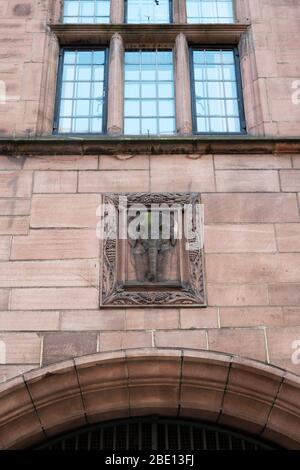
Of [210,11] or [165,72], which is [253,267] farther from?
[210,11]

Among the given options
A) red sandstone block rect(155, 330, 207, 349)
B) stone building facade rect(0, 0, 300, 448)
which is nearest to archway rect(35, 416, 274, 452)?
stone building facade rect(0, 0, 300, 448)

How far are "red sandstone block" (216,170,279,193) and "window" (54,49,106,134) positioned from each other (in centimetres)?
187

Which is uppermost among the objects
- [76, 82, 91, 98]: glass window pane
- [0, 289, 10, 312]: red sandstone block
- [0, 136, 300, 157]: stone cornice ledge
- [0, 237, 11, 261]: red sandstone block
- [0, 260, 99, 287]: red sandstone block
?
[76, 82, 91, 98]: glass window pane

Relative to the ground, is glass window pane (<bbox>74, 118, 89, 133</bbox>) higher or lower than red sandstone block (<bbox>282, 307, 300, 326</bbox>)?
higher

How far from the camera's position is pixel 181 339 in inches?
261

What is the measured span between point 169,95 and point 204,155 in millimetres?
1541

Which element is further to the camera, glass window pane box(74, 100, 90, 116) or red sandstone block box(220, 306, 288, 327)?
glass window pane box(74, 100, 90, 116)

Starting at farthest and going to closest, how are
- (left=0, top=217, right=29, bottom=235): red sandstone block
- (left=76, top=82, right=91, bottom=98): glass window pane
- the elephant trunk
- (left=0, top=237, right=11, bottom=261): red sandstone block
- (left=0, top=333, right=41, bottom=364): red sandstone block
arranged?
1. (left=76, top=82, right=91, bottom=98): glass window pane
2. (left=0, top=217, right=29, bottom=235): red sandstone block
3. (left=0, top=237, right=11, bottom=261): red sandstone block
4. the elephant trunk
5. (left=0, top=333, right=41, bottom=364): red sandstone block

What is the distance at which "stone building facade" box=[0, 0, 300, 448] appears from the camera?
6.50m

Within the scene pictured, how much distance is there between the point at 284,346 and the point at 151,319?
1.37m

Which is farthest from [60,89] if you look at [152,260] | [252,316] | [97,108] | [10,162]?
[252,316]

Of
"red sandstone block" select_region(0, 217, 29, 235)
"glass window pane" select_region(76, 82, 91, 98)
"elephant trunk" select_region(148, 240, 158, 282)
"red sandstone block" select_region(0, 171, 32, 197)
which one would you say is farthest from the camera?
"glass window pane" select_region(76, 82, 91, 98)

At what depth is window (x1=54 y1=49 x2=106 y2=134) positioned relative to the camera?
8.66 metres

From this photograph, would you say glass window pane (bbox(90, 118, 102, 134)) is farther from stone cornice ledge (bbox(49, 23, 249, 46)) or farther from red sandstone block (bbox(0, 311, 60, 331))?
red sandstone block (bbox(0, 311, 60, 331))
